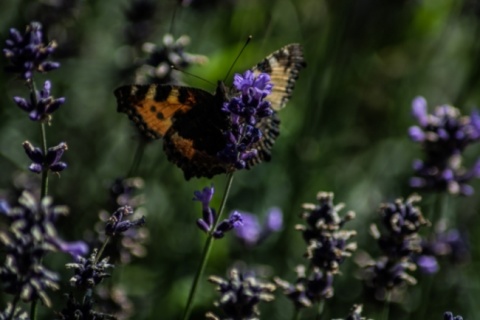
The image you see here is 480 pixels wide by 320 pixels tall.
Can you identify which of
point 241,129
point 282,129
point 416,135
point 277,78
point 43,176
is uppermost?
point 282,129

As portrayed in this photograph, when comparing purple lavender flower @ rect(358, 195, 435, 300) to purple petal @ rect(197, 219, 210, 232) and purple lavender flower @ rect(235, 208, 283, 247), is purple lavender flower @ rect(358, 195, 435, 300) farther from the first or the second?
purple lavender flower @ rect(235, 208, 283, 247)

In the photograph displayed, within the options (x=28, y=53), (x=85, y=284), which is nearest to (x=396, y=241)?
(x=85, y=284)

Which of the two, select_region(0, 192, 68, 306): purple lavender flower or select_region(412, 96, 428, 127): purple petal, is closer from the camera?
select_region(0, 192, 68, 306): purple lavender flower

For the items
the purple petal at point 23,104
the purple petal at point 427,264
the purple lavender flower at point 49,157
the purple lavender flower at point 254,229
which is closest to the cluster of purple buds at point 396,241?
the purple petal at point 427,264

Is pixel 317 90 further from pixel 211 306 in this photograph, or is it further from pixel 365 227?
pixel 211 306

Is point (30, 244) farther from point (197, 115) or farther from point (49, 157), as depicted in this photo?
point (197, 115)

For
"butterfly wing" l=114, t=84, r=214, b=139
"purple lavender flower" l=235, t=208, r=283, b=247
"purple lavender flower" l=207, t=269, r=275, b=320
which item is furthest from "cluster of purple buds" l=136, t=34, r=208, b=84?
"purple lavender flower" l=207, t=269, r=275, b=320
